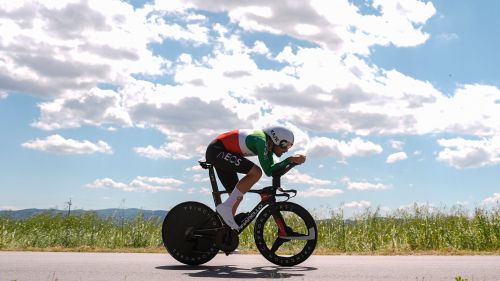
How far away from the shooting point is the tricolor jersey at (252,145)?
745 centimetres

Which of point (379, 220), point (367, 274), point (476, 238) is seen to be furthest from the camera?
point (379, 220)

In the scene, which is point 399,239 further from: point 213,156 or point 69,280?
point 69,280

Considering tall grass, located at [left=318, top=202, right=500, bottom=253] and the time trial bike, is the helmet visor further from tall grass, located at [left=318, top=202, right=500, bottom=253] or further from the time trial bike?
tall grass, located at [left=318, top=202, right=500, bottom=253]

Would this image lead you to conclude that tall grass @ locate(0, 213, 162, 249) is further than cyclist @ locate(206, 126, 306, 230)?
Yes

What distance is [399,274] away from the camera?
275 inches

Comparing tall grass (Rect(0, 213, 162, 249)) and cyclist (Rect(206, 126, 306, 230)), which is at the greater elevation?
cyclist (Rect(206, 126, 306, 230))

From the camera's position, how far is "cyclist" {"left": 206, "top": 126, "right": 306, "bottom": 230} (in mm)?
7477

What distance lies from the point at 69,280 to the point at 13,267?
5.35 feet

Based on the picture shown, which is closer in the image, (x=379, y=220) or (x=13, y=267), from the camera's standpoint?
(x=13, y=267)

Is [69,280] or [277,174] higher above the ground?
[277,174]

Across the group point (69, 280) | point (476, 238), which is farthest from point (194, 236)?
point (476, 238)

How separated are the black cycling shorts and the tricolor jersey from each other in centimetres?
9

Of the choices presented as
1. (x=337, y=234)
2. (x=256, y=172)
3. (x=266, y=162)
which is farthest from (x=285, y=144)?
(x=337, y=234)

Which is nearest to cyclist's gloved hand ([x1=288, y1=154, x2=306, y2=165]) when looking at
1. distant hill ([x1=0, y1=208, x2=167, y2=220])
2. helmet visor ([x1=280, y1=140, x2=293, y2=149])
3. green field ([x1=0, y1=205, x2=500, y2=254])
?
helmet visor ([x1=280, y1=140, x2=293, y2=149])
